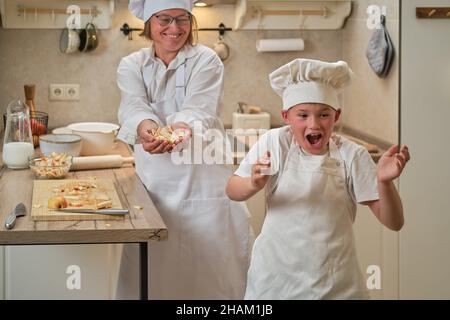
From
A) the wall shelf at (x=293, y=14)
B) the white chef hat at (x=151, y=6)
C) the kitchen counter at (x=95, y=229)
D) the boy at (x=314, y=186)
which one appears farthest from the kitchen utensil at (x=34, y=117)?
the boy at (x=314, y=186)

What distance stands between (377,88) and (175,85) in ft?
1.24

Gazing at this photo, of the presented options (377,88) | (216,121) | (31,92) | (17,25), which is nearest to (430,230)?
(377,88)

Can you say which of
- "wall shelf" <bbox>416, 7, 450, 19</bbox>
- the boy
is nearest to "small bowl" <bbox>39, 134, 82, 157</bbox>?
the boy

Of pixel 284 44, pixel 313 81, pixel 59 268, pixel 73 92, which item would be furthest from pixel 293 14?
pixel 59 268

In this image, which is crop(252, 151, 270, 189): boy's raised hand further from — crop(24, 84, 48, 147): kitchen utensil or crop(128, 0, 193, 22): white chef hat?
crop(24, 84, 48, 147): kitchen utensil

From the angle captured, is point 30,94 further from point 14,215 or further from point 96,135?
point 14,215

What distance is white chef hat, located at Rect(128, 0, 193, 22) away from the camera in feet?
4.26

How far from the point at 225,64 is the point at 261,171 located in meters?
0.38

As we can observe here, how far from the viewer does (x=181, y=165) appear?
1466 millimetres

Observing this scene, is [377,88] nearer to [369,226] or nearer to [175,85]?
[369,226]

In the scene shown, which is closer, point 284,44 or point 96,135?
point 284,44

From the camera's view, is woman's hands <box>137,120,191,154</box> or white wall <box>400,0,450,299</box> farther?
woman's hands <box>137,120,191,154</box>
